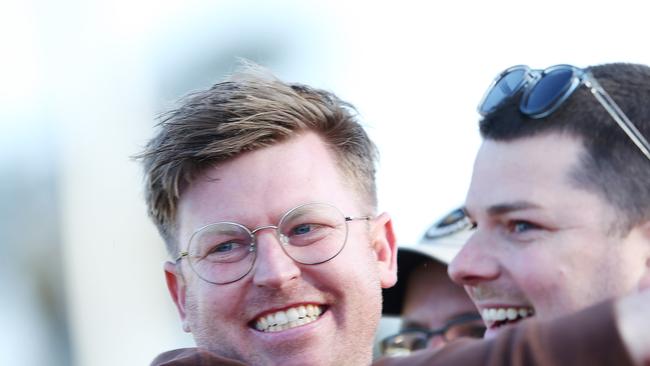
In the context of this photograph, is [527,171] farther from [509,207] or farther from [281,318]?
[281,318]

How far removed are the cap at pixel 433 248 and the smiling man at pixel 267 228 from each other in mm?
236

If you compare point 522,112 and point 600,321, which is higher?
point 522,112

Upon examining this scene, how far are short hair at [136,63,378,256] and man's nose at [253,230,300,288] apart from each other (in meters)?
0.28

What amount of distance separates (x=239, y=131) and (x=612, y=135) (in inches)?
48.8

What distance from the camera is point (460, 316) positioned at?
16.0 ft

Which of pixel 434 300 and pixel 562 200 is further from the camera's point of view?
pixel 434 300

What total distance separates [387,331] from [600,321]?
8.06 ft

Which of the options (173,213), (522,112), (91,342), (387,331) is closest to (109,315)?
(91,342)

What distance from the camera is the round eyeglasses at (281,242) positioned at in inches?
168

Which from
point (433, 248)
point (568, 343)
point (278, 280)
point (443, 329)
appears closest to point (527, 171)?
point (568, 343)

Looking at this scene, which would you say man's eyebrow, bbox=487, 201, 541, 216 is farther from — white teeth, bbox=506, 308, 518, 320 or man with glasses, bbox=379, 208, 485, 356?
man with glasses, bbox=379, 208, 485, 356

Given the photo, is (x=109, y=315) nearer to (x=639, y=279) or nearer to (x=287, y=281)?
(x=287, y=281)

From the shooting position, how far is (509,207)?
351 centimetres

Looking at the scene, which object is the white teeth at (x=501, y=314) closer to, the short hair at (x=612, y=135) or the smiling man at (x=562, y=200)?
the smiling man at (x=562, y=200)
